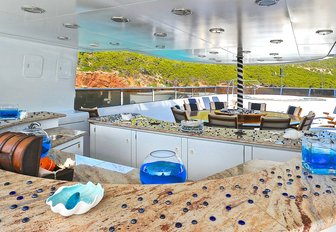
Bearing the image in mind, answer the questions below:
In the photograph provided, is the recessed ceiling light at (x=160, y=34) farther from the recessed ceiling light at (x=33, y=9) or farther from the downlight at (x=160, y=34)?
the recessed ceiling light at (x=33, y=9)

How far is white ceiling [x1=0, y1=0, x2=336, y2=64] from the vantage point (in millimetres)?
2934

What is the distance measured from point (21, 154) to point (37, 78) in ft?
14.9

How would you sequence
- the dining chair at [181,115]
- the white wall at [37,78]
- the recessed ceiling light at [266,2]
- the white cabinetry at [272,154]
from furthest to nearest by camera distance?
the dining chair at [181,115] < the white wall at [37,78] < the recessed ceiling light at [266,2] < the white cabinetry at [272,154]

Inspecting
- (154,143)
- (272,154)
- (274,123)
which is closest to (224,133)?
(272,154)

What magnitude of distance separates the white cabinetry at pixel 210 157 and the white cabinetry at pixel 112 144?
0.98 metres

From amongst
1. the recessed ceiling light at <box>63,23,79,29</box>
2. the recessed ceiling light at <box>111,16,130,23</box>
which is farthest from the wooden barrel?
the recessed ceiling light at <box>63,23,79,29</box>

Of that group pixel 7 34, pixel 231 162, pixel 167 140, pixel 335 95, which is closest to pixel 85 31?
pixel 7 34

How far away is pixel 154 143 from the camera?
3.49 m

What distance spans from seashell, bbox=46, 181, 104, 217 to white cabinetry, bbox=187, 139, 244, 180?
6.70 ft

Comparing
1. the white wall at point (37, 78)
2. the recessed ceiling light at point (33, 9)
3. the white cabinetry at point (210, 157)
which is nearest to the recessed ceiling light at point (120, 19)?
the recessed ceiling light at point (33, 9)

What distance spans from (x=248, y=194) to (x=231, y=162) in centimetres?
183

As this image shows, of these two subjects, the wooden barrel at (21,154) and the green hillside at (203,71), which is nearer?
the wooden barrel at (21,154)

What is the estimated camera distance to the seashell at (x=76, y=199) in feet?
2.94

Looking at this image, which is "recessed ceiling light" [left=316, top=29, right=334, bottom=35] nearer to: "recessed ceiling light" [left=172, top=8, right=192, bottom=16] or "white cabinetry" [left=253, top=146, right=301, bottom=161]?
"recessed ceiling light" [left=172, top=8, right=192, bottom=16]
